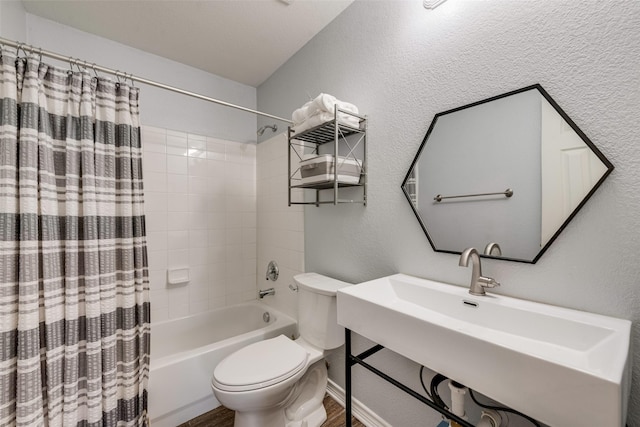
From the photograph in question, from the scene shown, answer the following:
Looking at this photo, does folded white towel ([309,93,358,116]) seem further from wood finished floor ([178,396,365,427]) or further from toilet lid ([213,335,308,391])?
wood finished floor ([178,396,365,427])

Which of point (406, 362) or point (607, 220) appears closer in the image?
point (607, 220)

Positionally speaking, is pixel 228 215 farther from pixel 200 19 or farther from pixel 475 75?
pixel 475 75

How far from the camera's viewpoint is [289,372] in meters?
1.19

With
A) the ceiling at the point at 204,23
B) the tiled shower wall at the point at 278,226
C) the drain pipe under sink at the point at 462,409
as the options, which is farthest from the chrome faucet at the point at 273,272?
the ceiling at the point at 204,23

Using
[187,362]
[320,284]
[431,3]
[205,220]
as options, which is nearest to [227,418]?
[187,362]

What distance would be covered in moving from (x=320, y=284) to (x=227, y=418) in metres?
0.97

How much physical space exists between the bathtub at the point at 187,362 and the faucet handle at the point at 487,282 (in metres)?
Answer: 1.33

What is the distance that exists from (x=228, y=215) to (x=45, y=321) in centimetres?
137

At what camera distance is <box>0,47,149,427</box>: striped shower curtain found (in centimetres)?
100

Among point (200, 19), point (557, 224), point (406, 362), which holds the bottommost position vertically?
point (406, 362)

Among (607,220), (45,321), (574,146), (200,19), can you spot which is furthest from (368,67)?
(45,321)

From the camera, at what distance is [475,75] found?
1.03 m

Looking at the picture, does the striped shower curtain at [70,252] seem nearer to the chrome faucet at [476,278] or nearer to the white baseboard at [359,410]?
the white baseboard at [359,410]

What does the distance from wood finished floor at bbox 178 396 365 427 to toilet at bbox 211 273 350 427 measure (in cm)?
6
